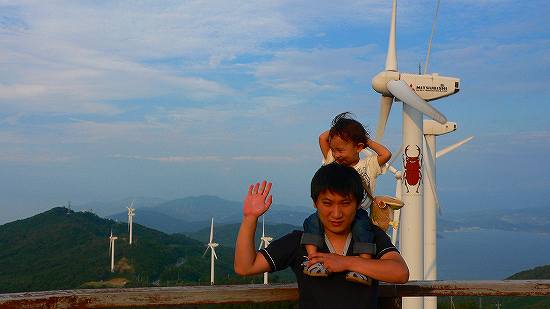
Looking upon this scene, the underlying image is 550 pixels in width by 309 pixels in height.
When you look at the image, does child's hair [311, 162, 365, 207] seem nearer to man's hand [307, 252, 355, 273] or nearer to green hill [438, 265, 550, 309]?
man's hand [307, 252, 355, 273]

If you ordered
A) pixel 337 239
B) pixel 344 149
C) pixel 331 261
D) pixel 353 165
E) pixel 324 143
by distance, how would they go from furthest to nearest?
pixel 324 143
pixel 353 165
pixel 344 149
pixel 337 239
pixel 331 261

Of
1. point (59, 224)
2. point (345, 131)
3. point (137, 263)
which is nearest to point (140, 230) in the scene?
point (59, 224)

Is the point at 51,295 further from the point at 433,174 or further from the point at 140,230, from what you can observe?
the point at 140,230

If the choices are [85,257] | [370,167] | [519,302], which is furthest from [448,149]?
[85,257]

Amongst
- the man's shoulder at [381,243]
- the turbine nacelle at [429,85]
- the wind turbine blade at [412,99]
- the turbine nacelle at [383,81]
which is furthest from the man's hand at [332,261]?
the turbine nacelle at [429,85]

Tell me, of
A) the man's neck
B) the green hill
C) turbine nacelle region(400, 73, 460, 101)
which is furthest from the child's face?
the green hill

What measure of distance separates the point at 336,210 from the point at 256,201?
19.3 inches

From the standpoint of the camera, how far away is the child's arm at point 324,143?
5298 millimetres

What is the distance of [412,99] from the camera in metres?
17.7

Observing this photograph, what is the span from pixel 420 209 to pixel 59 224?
14911 cm

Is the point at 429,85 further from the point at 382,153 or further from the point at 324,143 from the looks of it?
the point at 324,143

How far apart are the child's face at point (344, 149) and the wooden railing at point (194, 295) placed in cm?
106

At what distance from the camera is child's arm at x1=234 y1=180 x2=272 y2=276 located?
145 inches

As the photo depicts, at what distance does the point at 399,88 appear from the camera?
727 inches
